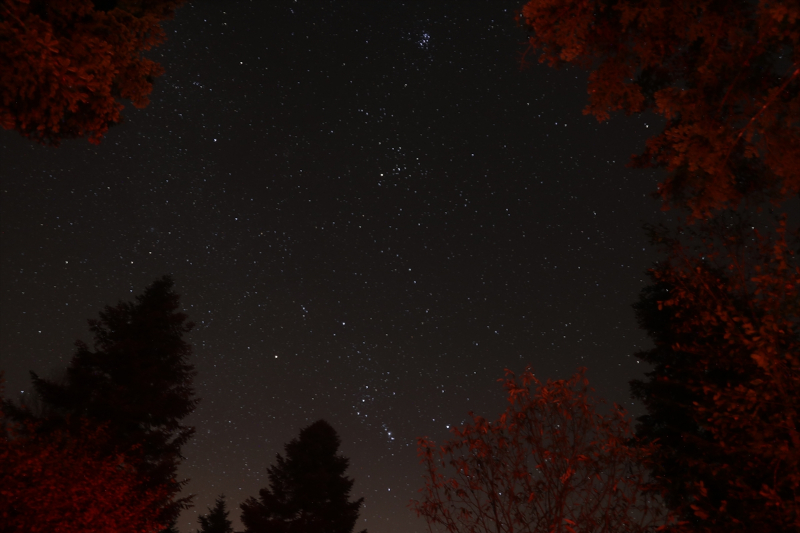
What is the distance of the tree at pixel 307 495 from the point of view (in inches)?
834

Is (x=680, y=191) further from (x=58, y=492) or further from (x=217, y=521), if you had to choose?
(x=217, y=521)

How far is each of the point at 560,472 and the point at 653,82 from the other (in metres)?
5.00

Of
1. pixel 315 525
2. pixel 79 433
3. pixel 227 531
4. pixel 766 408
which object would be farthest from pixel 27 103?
pixel 227 531

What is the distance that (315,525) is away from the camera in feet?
68.5

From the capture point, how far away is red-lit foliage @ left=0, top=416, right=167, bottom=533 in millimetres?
11070

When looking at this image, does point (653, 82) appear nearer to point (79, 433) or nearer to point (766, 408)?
point (766, 408)

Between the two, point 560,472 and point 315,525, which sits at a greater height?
point 315,525

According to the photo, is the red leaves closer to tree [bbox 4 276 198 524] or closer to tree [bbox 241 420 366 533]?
tree [bbox 4 276 198 524]

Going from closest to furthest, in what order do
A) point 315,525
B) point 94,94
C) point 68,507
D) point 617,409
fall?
point 94,94
point 617,409
point 68,507
point 315,525

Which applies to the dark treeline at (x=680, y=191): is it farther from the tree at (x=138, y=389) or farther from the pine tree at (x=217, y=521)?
the pine tree at (x=217, y=521)

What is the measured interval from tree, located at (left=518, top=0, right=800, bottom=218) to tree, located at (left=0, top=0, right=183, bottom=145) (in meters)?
4.64

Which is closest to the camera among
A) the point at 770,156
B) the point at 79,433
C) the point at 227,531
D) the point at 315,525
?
the point at 770,156

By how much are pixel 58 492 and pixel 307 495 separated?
1173cm

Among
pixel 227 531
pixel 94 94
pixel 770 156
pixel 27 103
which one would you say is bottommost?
pixel 770 156
